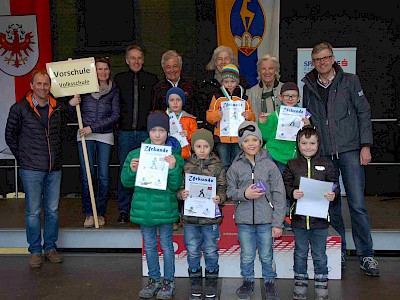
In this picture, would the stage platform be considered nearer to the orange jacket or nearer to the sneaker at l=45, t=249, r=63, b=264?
the sneaker at l=45, t=249, r=63, b=264

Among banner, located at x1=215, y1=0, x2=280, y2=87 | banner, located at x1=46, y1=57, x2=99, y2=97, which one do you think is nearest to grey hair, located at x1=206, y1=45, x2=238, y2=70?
banner, located at x1=46, y1=57, x2=99, y2=97

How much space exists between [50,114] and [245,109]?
1.78 m

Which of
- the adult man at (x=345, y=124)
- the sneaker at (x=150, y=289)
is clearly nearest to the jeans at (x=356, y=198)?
the adult man at (x=345, y=124)

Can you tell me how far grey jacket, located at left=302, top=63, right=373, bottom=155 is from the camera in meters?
4.60

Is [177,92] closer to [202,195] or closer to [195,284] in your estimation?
[202,195]

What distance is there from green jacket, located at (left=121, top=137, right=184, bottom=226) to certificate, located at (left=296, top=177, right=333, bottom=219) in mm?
939

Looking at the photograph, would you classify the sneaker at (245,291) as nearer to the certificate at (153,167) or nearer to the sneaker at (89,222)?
the certificate at (153,167)

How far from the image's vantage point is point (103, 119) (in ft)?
17.7

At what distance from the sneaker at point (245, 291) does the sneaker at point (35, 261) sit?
1.98 meters

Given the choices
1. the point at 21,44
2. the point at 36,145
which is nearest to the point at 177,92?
the point at 36,145

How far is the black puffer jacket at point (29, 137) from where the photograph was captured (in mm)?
4891

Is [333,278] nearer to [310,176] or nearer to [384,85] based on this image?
[310,176]

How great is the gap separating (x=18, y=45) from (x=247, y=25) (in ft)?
10.5

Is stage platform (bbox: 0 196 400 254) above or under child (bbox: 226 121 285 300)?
under
